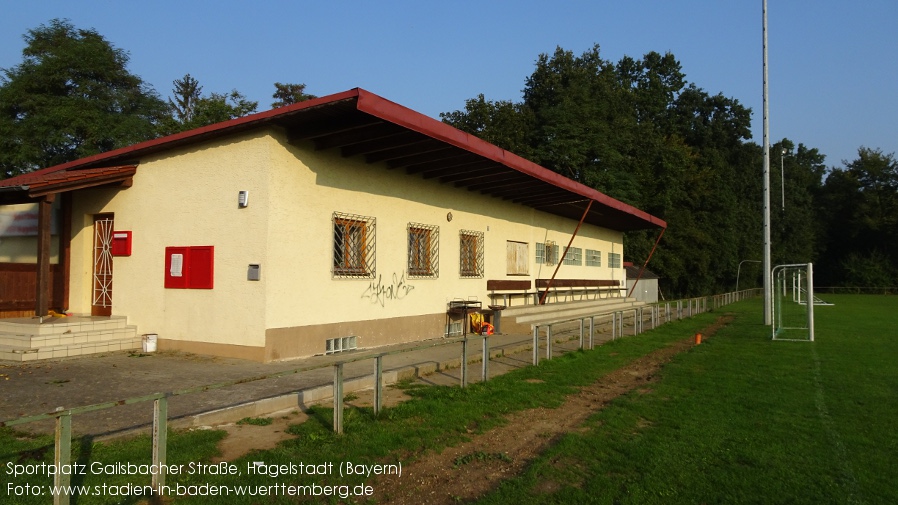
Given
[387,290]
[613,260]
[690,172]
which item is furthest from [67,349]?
[690,172]

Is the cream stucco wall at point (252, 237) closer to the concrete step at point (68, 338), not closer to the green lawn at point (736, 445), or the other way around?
the concrete step at point (68, 338)

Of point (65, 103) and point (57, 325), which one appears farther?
point (65, 103)

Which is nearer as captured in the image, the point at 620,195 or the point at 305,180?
the point at 305,180

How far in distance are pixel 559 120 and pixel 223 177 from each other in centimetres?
3378

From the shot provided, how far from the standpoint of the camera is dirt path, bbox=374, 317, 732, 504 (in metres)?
4.93

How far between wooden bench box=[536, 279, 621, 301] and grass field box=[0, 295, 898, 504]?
34.9 feet

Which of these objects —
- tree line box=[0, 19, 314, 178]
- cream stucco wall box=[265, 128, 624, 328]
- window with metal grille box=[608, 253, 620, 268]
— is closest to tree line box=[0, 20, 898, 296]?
tree line box=[0, 19, 314, 178]

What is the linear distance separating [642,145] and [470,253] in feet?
122

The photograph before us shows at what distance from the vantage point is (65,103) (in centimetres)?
2911

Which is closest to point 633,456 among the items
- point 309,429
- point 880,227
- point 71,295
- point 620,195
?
point 309,429

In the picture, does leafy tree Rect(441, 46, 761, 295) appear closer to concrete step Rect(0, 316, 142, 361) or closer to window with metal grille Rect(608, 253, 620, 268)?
window with metal grille Rect(608, 253, 620, 268)

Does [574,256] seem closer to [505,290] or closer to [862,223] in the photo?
[505,290]

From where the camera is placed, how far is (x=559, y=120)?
41656 millimetres

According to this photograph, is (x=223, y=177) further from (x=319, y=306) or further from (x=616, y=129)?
(x=616, y=129)
